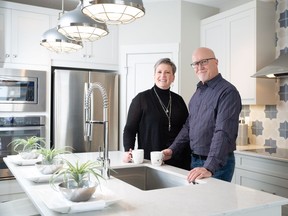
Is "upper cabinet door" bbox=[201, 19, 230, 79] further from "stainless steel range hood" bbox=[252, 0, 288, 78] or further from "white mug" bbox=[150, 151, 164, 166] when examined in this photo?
"white mug" bbox=[150, 151, 164, 166]

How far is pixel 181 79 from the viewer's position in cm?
395

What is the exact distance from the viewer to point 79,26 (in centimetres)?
181

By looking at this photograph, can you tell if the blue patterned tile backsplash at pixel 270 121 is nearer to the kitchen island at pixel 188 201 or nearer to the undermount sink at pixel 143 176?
the undermount sink at pixel 143 176

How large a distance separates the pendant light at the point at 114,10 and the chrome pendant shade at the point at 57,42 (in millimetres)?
571

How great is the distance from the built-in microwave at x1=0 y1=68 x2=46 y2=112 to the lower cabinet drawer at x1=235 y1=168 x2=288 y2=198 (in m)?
2.27

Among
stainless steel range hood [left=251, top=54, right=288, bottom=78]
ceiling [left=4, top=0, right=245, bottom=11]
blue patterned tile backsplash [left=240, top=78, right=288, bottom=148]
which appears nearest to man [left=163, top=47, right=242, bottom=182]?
stainless steel range hood [left=251, top=54, right=288, bottom=78]

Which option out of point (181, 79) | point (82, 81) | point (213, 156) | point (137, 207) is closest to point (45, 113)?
point (82, 81)

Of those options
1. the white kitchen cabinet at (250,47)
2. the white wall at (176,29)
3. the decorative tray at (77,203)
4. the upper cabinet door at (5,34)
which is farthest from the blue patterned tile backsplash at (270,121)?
the upper cabinet door at (5,34)

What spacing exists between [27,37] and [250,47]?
246 centimetres

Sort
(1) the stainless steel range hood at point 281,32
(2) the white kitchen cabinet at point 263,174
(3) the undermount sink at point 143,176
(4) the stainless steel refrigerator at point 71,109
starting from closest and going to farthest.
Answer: (3) the undermount sink at point 143,176 → (2) the white kitchen cabinet at point 263,174 → (1) the stainless steel range hood at point 281,32 → (4) the stainless steel refrigerator at point 71,109

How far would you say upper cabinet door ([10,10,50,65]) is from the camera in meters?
3.54

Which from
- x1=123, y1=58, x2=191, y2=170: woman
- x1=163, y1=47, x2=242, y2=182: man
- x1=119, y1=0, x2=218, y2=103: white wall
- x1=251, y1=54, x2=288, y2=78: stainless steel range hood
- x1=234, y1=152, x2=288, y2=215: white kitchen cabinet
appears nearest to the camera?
x1=163, y1=47, x2=242, y2=182: man

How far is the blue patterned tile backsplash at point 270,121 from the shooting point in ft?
11.2

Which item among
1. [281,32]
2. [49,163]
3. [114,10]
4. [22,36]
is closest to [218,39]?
[281,32]
